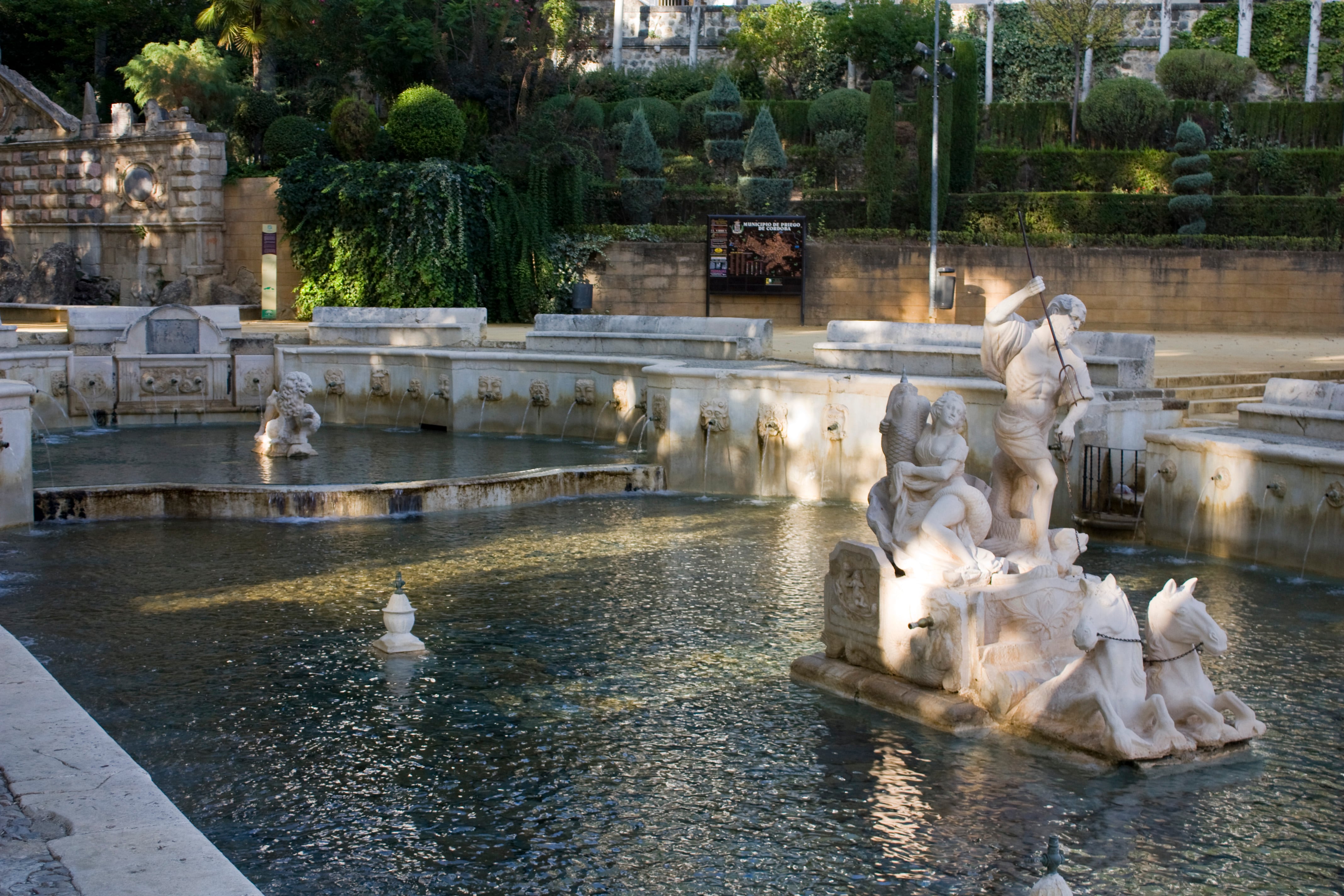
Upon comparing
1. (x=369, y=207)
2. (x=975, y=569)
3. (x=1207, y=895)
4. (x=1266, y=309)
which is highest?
(x=369, y=207)

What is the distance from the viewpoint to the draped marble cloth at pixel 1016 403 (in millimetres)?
9695

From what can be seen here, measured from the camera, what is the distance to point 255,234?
30438 millimetres

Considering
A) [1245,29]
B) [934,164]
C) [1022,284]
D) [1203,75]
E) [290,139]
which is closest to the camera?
[934,164]

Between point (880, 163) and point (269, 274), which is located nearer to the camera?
point (269, 274)

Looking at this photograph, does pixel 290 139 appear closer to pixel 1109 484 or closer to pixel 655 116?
pixel 655 116

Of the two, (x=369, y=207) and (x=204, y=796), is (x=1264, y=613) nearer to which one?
(x=204, y=796)

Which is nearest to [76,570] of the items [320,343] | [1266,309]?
A: [320,343]

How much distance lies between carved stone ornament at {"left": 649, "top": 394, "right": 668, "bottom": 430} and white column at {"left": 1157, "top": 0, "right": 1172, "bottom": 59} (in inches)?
1378

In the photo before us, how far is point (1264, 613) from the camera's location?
10.7 metres

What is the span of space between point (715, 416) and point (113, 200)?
2076 cm

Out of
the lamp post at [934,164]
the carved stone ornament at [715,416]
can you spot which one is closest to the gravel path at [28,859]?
the carved stone ornament at [715,416]

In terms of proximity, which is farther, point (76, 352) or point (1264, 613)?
point (76, 352)

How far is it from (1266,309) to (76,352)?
21.3 meters

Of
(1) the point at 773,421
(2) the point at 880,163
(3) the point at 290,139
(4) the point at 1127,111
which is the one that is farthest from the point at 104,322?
(4) the point at 1127,111
